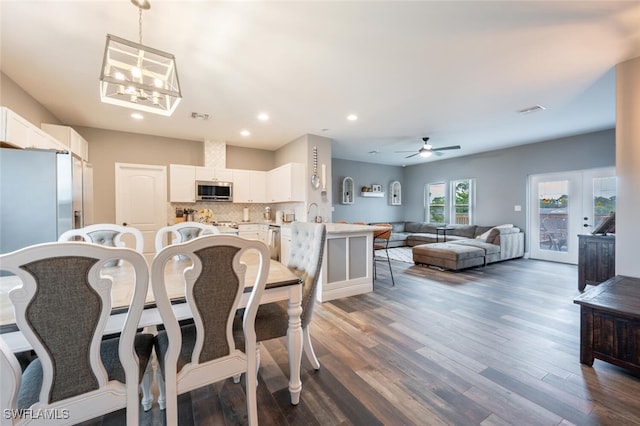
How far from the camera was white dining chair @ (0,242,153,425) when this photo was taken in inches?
34.9

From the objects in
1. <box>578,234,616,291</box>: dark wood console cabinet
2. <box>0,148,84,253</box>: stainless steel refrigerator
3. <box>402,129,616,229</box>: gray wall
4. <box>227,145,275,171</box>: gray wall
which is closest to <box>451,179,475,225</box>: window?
<box>402,129,616,229</box>: gray wall

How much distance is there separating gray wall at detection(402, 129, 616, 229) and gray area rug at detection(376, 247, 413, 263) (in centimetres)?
214

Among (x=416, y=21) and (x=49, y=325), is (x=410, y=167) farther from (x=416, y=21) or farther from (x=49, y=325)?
(x=49, y=325)

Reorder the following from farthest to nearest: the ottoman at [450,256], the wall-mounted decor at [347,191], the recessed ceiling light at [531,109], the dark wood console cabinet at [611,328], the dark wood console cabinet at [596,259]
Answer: the wall-mounted decor at [347,191] < the ottoman at [450,256] < the recessed ceiling light at [531,109] < the dark wood console cabinet at [596,259] < the dark wood console cabinet at [611,328]

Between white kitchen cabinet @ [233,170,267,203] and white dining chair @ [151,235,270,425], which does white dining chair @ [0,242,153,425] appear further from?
white kitchen cabinet @ [233,170,267,203]

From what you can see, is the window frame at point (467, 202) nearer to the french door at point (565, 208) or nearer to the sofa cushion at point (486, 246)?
the french door at point (565, 208)

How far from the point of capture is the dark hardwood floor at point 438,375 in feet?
5.08

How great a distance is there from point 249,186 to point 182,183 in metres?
1.32

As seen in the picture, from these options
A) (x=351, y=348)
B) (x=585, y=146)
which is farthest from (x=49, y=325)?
(x=585, y=146)

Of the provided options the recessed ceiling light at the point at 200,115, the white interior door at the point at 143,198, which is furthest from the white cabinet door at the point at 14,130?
the white interior door at the point at 143,198

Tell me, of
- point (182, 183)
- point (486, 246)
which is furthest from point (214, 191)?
point (486, 246)

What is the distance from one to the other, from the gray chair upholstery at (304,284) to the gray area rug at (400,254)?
4.42 m

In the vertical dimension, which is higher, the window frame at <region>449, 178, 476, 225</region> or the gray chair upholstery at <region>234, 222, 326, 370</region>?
the window frame at <region>449, 178, 476, 225</region>

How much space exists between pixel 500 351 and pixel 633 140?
2.48 meters
